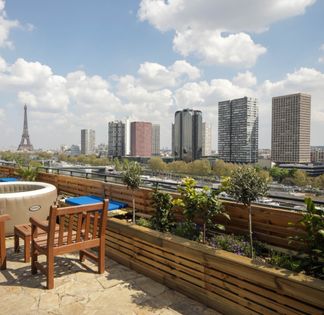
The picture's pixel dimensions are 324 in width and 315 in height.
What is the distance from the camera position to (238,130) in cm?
12131

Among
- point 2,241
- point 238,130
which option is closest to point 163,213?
point 2,241

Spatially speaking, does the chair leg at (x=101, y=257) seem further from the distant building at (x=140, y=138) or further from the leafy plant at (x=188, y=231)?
the distant building at (x=140, y=138)

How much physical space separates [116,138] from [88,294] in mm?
134008

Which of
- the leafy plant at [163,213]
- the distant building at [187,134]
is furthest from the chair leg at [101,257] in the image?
the distant building at [187,134]

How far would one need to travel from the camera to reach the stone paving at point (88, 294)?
2.89 meters

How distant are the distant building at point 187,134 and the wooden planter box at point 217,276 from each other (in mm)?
120121

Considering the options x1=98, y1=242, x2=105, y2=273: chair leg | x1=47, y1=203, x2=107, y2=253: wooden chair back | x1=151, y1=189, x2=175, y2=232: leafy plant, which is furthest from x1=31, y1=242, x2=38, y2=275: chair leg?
x1=151, y1=189, x2=175, y2=232: leafy plant

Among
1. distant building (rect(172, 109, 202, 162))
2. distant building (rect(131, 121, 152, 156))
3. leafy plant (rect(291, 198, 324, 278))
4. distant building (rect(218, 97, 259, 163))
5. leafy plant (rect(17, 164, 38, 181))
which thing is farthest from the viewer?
distant building (rect(131, 121, 152, 156))

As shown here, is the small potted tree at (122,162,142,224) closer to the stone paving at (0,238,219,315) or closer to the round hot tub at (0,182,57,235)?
the stone paving at (0,238,219,315)

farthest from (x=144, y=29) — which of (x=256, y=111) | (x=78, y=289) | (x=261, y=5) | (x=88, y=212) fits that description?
(x=256, y=111)

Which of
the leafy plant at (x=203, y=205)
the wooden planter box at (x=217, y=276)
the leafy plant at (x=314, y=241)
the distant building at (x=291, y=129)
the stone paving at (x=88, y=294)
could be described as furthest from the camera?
the distant building at (x=291, y=129)

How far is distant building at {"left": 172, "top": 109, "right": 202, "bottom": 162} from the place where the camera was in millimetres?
124125

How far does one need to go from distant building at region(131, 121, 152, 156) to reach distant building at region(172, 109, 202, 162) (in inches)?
1021

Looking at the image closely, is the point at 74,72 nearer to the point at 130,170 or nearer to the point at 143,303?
the point at 130,170
